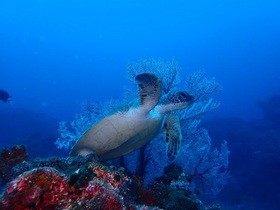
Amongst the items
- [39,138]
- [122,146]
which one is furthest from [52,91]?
[122,146]

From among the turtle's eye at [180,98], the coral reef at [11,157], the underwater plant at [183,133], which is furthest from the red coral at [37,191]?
the underwater plant at [183,133]

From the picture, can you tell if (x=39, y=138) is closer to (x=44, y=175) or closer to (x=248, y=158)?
(x=248, y=158)

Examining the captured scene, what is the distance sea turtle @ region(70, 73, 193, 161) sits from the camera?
13.5 feet

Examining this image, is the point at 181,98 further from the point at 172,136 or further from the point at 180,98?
the point at 172,136

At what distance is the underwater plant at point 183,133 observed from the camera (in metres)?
6.01

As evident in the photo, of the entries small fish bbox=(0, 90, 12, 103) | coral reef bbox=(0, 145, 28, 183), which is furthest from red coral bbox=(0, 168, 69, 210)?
small fish bbox=(0, 90, 12, 103)

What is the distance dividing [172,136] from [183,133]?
158 cm

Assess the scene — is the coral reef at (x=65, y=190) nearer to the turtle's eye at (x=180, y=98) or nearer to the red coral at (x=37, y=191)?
the red coral at (x=37, y=191)

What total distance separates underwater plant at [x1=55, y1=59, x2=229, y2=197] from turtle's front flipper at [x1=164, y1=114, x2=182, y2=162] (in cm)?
109

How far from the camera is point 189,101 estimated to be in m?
4.57

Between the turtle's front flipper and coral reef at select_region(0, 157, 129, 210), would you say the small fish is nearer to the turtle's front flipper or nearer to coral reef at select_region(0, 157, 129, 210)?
the turtle's front flipper

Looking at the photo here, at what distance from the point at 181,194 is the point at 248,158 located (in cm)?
1235

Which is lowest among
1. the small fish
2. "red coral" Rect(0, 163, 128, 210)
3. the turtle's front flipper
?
"red coral" Rect(0, 163, 128, 210)

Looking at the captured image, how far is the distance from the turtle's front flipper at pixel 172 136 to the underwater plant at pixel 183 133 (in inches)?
42.9
